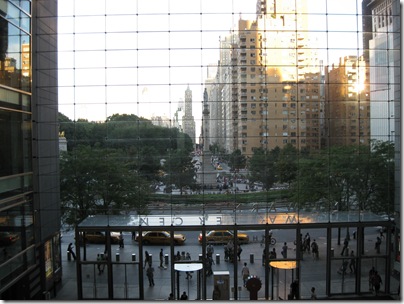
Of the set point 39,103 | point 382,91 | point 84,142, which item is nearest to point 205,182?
point 84,142

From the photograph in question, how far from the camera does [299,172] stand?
49.7ft

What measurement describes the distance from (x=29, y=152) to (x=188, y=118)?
5.37 m

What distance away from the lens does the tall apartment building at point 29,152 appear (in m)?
11.3

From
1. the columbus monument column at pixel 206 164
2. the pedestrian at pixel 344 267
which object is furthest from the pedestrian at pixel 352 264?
the columbus monument column at pixel 206 164

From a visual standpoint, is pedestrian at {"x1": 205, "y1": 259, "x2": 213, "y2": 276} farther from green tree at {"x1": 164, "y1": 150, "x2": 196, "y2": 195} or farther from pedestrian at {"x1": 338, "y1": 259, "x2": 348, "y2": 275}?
pedestrian at {"x1": 338, "y1": 259, "x2": 348, "y2": 275}

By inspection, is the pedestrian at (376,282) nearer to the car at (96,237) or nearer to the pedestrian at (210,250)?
the pedestrian at (210,250)

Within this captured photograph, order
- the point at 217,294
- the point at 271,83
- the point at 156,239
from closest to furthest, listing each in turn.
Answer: the point at 217,294 < the point at 156,239 < the point at 271,83

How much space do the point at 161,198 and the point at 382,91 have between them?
28.8ft

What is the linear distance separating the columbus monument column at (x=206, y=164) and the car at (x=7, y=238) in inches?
241

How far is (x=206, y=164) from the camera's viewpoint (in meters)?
14.8

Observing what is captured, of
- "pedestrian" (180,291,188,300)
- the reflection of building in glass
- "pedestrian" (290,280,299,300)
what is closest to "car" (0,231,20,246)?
the reflection of building in glass

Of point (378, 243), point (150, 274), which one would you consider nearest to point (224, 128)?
point (150, 274)

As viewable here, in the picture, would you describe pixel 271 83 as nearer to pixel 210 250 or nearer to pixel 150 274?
pixel 210 250

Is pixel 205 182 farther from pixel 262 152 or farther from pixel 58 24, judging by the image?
pixel 58 24
